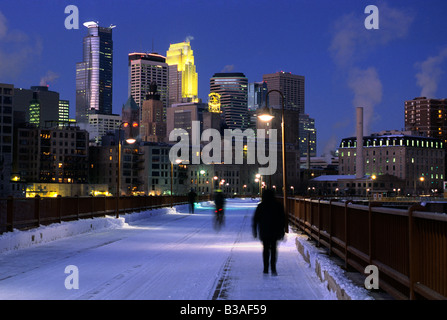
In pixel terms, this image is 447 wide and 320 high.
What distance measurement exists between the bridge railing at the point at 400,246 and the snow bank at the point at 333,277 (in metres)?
0.35

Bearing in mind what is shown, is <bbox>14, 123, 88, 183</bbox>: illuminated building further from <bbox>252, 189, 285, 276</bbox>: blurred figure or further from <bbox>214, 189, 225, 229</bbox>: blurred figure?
<bbox>252, 189, 285, 276</bbox>: blurred figure

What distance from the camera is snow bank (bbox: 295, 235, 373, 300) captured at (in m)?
9.37

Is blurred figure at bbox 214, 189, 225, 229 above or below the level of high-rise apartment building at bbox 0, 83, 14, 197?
below

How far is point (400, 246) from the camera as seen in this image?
335 inches

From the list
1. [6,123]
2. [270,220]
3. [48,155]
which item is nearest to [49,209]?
[270,220]

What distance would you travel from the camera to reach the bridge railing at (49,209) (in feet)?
66.5

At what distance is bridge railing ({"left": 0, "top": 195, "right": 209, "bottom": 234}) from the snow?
490 millimetres

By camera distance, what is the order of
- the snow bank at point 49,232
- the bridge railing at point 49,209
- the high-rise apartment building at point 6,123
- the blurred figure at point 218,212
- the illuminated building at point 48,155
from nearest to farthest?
the snow bank at point 49,232
the bridge railing at point 49,209
the blurred figure at point 218,212
the high-rise apartment building at point 6,123
the illuminated building at point 48,155

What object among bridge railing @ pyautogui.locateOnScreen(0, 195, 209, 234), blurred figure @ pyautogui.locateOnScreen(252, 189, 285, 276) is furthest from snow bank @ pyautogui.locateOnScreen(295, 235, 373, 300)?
bridge railing @ pyautogui.locateOnScreen(0, 195, 209, 234)

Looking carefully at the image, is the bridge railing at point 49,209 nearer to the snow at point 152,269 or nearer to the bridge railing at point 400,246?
the snow at point 152,269

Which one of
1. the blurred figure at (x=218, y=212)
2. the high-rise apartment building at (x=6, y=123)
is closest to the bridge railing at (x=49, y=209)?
the blurred figure at (x=218, y=212)
